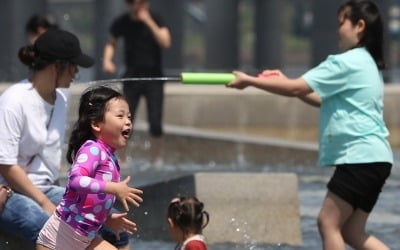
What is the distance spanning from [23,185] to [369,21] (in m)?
1.90

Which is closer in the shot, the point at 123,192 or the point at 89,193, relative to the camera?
the point at 123,192

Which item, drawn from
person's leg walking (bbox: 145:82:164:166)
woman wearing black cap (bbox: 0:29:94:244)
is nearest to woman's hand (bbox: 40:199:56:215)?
woman wearing black cap (bbox: 0:29:94:244)

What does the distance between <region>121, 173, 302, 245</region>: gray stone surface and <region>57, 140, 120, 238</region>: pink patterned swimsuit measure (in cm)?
270

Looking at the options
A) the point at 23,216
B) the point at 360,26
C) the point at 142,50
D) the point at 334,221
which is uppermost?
the point at 360,26

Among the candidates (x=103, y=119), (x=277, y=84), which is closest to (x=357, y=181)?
(x=277, y=84)

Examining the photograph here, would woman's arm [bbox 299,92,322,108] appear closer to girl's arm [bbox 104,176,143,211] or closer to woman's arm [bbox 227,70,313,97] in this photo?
woman's arm [bbox 227,70,313,97]

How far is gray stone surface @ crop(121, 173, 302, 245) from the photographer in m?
8.78

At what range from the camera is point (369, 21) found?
23.1 ft

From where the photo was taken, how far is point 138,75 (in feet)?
45.4

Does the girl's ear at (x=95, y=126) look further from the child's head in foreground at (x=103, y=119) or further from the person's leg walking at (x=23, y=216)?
the person's leg walking at (x=23, y=216)

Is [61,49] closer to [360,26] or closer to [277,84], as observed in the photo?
[277,84]

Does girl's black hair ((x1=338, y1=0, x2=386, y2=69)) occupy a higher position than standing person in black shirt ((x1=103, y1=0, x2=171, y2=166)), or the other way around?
girl's black hair ((x1=338, y1=0, x2=386, y2=69))

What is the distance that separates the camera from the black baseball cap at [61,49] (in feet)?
22.9

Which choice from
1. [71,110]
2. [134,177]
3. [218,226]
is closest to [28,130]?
[218,226]
